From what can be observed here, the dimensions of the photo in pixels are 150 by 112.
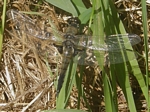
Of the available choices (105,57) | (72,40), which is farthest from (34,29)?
(105,57)

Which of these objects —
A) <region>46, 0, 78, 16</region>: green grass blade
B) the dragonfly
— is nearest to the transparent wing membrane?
the dragonfly

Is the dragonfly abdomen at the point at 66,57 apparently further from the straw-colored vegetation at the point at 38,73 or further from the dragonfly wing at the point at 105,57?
the straw-colored vegetation at the point at 38,73

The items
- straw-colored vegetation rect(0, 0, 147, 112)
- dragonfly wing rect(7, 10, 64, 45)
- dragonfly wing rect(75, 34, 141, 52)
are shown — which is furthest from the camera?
straw-colored vegetation rect(0, 0, 147, 112)

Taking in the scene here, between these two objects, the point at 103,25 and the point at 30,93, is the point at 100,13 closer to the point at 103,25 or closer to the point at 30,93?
the point at 103,25

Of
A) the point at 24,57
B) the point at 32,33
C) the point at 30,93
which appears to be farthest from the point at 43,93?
the point at 32,33

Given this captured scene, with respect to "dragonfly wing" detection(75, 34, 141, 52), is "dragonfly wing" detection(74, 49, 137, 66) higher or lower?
lower

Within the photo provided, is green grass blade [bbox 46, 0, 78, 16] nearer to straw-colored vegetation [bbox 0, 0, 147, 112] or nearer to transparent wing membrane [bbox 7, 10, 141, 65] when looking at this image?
transparent wing membrane [bbox 7, 10, 141, 65]

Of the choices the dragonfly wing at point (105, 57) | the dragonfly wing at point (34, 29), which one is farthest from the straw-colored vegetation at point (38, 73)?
the dragonfly wing at point (105, 57)
